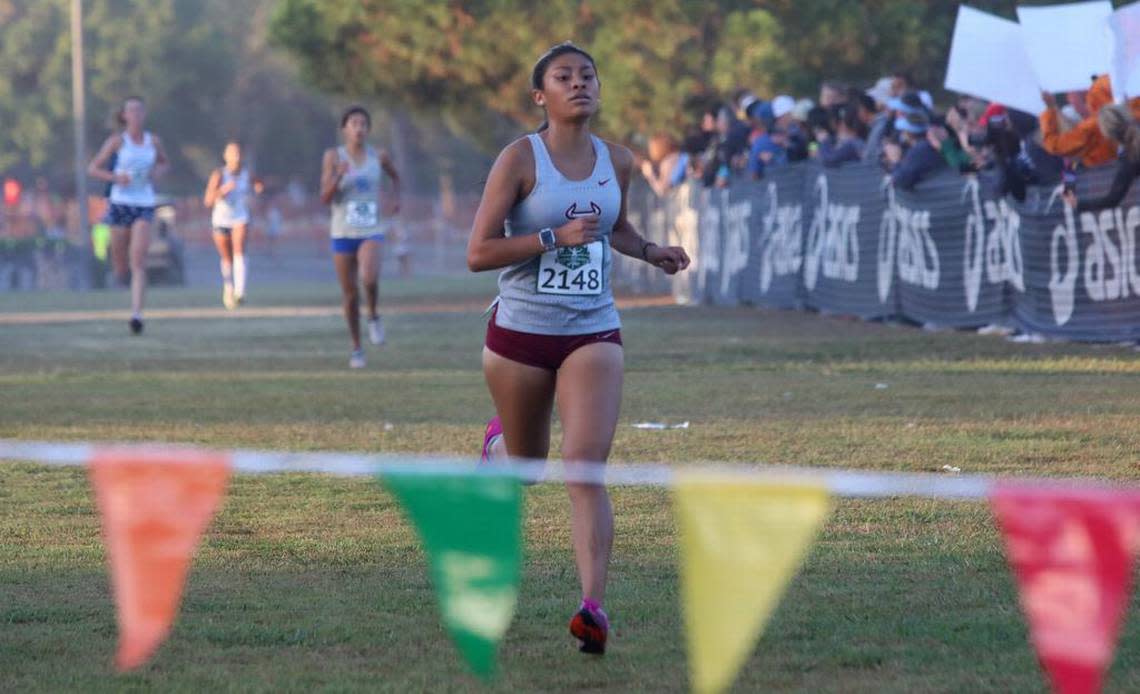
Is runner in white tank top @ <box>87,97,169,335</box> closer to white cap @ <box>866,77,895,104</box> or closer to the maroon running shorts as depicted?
white cap @ <box>866,77,895,104</box>

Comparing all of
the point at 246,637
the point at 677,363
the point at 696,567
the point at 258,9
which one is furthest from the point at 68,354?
the point at 258,9

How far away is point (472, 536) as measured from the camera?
434 cm

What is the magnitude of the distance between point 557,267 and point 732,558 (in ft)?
7.17

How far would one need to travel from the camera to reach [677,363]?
16500 millimetres

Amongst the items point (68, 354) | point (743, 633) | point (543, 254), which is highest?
point (543, 254)

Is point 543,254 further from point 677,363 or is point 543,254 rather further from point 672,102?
point 672,102

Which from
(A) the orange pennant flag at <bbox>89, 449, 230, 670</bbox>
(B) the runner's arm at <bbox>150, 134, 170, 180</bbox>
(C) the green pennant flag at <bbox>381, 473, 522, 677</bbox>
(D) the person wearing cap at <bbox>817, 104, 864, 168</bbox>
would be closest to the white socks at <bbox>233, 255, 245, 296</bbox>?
(B) the runner's arm at <bbox>150, 134, 170, 180</bbox>

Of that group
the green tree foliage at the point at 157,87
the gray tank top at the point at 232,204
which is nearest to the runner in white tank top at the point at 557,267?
the gray tank top at the point at 232,204

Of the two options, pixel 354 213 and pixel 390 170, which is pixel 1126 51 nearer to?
pixel 390 170

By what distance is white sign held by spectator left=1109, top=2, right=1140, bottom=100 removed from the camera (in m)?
14.1

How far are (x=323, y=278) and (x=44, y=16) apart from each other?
32.7 meters

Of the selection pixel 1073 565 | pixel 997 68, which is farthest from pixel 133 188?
pixel 1073 565

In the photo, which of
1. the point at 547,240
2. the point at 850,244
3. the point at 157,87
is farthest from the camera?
the point at 157,87

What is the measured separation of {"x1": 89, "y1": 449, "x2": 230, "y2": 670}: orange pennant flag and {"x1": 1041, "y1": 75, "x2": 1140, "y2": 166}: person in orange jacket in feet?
37.9
